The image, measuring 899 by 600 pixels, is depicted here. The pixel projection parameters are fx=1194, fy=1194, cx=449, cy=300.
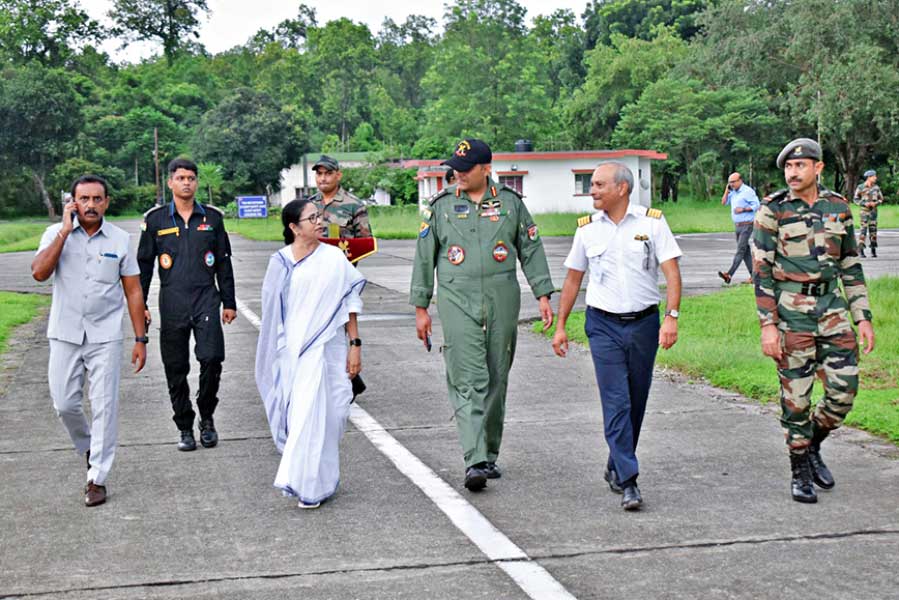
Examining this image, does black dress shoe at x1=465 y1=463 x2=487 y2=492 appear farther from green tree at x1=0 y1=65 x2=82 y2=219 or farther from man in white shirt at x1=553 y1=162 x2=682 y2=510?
green tree at x1=0 y1=65 x2=82 y2=219

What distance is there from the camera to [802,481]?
6.29 metres

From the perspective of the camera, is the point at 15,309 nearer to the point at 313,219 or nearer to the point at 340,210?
the point at 340,210

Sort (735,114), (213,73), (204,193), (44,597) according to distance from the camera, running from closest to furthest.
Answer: (44,597)
(735,114)
(204,193)
(213,73)

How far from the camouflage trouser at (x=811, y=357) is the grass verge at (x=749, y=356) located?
5.47ft

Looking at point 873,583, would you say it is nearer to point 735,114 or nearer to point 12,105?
point 735,114

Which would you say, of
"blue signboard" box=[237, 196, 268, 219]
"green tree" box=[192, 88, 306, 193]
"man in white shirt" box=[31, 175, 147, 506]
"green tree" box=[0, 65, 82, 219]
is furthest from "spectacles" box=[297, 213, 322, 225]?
"green tree" box=[0, 65, 82, 219]

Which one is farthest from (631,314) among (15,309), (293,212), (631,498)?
(15,309)

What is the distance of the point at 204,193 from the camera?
94.1 m

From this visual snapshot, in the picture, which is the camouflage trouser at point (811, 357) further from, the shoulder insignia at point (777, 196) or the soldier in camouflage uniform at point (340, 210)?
the soldier in camouflage uniform at point (340, 210)

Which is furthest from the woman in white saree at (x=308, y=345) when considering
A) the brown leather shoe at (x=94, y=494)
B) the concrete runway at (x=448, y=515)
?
the brown leather shoe at (x=94, y=494)

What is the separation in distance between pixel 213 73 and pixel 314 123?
33.3m

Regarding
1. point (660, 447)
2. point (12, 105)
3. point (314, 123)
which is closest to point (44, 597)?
point (660, 447)

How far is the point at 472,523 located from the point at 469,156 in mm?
2123

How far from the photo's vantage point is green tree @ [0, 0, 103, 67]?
121375mm
